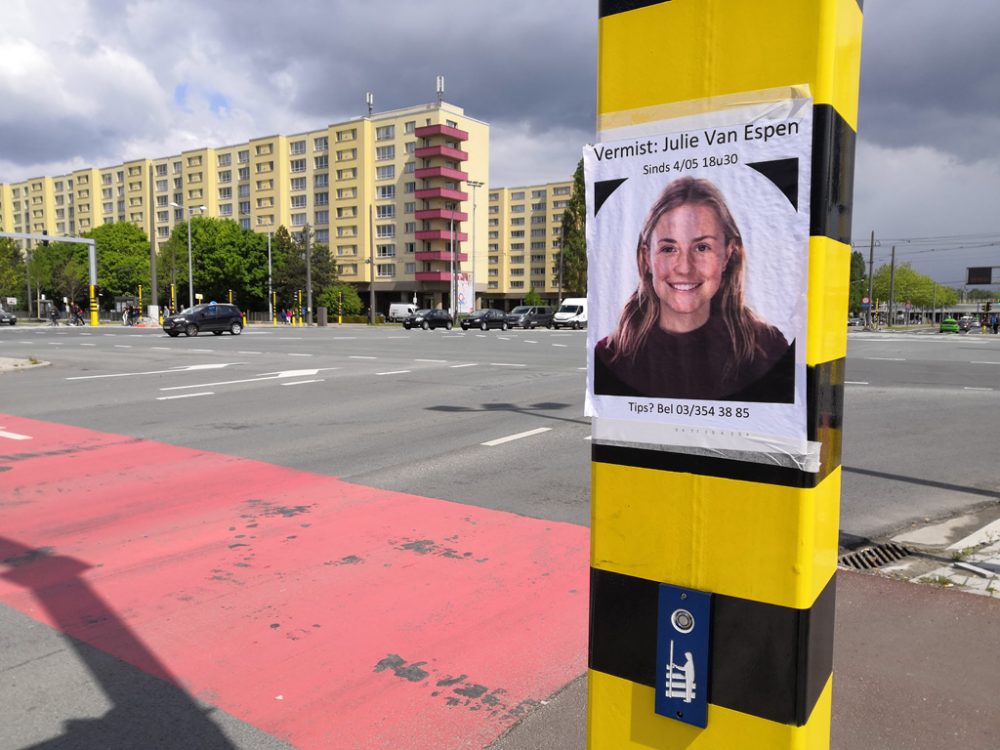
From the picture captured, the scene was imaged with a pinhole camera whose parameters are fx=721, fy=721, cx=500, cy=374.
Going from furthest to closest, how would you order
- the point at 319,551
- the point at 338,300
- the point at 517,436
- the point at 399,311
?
the point at 338,300 → the point at 399,311 → the point at 517,436 → the point at 319,551

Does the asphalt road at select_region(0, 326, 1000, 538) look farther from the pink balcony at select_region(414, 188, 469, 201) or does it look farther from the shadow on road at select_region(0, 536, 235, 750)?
the pink balcony at select_region(414, 188, 469, 201)

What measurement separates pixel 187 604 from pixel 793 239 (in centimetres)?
390

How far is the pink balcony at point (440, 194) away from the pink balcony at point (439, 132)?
577 cm

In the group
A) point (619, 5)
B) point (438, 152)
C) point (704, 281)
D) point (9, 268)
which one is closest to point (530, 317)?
point (438, 152)

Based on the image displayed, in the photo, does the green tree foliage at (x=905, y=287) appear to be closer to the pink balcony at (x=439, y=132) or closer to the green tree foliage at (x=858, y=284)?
the green tree foliage at (x=858, y=284)

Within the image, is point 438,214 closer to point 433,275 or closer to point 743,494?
point 433,275

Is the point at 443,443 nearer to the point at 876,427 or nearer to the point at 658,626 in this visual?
the point at 876,427

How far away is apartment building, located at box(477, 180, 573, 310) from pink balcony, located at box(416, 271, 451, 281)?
26314mm

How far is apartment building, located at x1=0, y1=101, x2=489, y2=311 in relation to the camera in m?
81.4

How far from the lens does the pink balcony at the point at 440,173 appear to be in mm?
79625

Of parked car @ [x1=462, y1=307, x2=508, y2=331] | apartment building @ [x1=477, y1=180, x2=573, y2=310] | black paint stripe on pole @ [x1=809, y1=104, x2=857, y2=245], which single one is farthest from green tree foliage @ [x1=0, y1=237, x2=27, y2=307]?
black paint stripe on pole @ [x1=809, y1=104, x2=857, y2=245]

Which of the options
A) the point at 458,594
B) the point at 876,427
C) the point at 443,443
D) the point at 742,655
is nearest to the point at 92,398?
the point at 443,443

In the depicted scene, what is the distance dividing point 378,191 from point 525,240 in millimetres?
37565

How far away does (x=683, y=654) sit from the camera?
1453 millimetres
